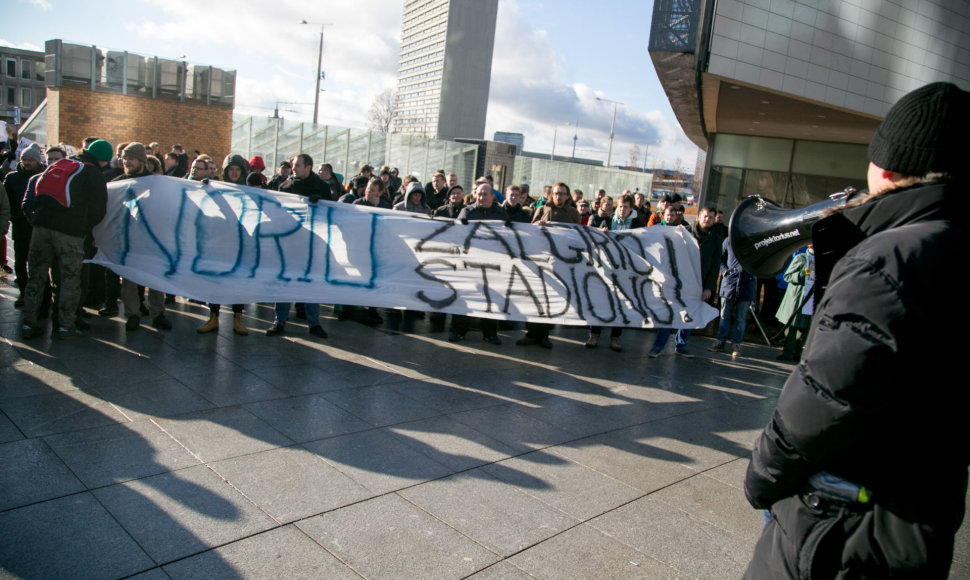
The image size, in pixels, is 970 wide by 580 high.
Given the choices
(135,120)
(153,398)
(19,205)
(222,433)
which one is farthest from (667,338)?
(135,120)

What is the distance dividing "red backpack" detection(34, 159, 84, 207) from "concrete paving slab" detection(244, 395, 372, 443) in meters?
3.05

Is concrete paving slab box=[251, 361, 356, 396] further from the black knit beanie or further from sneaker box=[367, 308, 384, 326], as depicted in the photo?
the black knit beanie

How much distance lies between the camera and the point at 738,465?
4.94m

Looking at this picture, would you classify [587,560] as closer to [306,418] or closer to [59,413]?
[306,418]

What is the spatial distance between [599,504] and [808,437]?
2569 millimetres

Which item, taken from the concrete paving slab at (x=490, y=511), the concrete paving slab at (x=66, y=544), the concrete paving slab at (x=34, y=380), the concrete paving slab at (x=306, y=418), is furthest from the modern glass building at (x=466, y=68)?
the concrete paving slab at (x=66, y=544)

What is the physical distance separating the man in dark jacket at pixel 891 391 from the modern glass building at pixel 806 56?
1117cm

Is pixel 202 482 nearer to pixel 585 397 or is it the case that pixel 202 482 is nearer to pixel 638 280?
pixel 585 397

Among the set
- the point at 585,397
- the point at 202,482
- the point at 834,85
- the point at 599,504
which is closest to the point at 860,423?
the point at 599,504

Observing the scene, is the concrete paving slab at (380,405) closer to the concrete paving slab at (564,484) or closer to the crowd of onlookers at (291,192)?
the concrete paving slab at (564,484)

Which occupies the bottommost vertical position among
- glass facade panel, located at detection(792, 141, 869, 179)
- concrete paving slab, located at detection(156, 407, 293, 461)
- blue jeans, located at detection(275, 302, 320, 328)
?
concrete paving slab, located at detection(156, 407, 293, 461)

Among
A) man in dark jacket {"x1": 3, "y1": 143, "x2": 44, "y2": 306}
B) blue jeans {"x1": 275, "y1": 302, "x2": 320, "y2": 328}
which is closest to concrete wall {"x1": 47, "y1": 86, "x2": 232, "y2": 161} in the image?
man in dark jacket {"x1": 3, "y1": 143, "x2": 44, "y2": 306}

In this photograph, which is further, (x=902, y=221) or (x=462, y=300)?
(x=462, y=300)

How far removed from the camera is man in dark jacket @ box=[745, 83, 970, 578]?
155 centimetres
